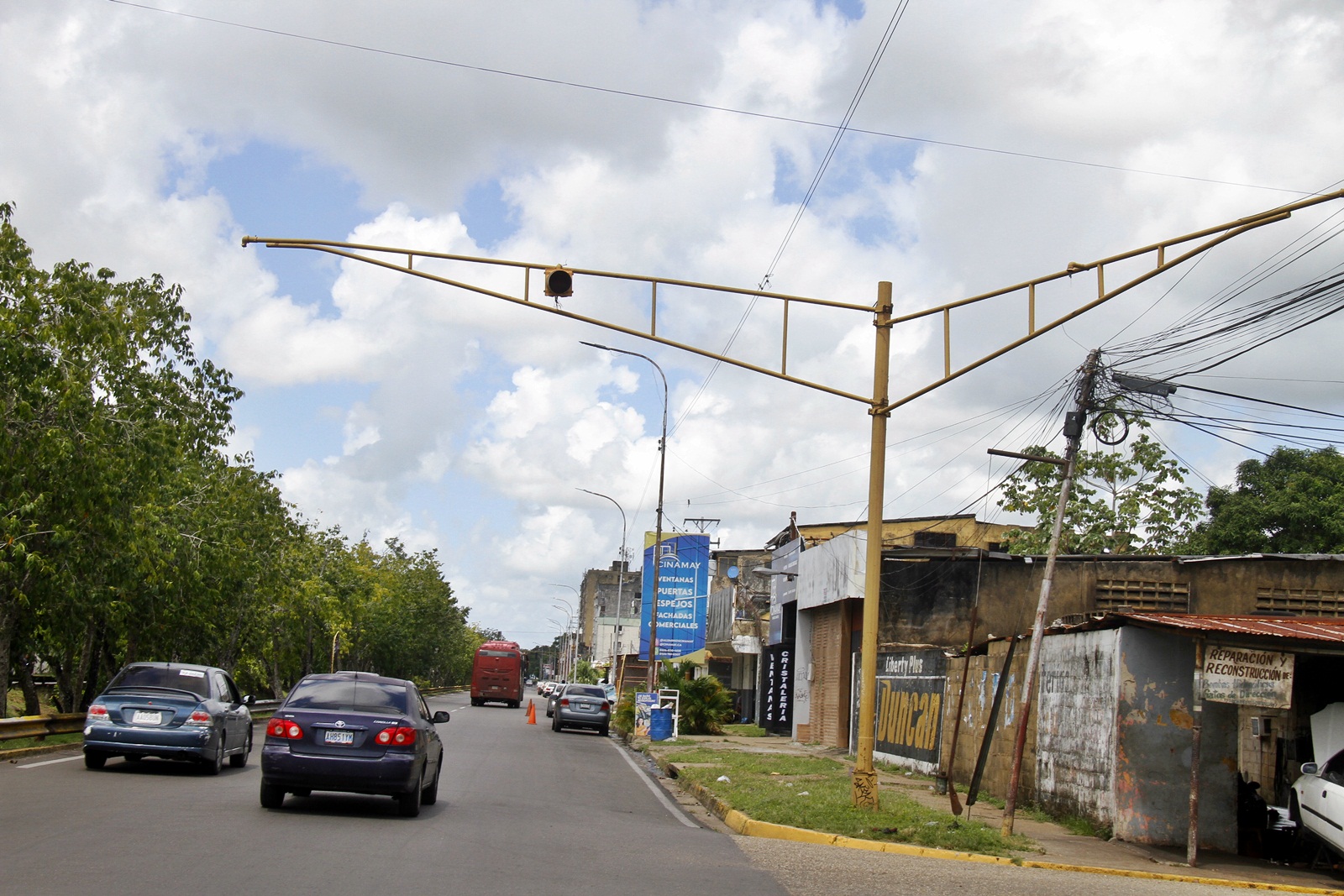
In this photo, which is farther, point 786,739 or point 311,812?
point 786,739

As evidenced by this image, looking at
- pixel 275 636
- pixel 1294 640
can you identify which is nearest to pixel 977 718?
pixel 1294 640

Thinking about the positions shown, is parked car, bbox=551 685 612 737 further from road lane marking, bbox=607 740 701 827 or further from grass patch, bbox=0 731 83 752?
grass patch, bbox=0 731 83 752

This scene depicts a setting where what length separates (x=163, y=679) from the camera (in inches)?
691

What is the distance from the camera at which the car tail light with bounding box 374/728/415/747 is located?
43.9 ft

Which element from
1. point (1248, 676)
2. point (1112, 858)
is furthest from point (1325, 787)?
point (1112, 858)

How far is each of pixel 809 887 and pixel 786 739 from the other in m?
27.1

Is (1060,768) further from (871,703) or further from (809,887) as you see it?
(809,887)

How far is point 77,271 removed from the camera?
21172mm

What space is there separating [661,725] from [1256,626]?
21976 millimetres

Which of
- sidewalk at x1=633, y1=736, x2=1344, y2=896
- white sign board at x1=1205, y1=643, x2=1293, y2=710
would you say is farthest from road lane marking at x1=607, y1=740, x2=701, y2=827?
white sign board at x1=1205, y1=643, x2=1293, y2=710

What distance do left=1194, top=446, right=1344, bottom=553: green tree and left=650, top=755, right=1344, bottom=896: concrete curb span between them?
36.0 meters

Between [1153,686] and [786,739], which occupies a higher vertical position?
→ [1153,686]

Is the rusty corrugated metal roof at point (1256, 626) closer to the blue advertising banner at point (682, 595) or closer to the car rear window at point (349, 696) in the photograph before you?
the car rear window at point (349, 696)

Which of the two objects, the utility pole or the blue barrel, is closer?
the utility pole
